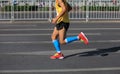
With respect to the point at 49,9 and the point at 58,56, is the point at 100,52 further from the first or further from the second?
the point at 49,9

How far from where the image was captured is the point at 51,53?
38.7ft

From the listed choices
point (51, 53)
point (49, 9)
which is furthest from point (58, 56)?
point (49, 9)

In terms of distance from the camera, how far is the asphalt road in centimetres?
970

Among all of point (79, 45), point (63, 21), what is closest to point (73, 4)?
point (79, 45)

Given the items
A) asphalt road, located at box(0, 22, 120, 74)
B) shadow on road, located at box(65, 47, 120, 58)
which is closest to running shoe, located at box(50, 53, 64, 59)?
asphalt road, located at box(0, 22, 120, 74)

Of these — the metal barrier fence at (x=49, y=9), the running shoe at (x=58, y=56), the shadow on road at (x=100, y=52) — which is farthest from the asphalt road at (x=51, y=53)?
the metal barrier fence at (x=49, y=9)

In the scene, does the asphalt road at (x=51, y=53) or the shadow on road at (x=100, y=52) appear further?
the shadow on road at (x=100, y=52)

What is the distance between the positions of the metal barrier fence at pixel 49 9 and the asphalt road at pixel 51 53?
6437 mm

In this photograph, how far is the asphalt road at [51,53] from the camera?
31.8 feet

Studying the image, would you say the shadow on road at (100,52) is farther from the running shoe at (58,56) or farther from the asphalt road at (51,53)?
the running shoe at (58,56)

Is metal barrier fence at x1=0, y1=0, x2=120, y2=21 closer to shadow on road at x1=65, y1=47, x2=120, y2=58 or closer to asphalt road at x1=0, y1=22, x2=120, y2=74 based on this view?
asphalt road at x1=0, y1=22, x2=120, y2=74

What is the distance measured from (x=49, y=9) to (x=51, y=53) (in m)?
11.0

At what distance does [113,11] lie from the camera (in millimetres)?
22938

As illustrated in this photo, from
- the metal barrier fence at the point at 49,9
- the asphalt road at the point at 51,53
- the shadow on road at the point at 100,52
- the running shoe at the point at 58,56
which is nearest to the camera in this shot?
the asphalt road at the point at 51,53
